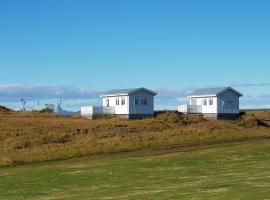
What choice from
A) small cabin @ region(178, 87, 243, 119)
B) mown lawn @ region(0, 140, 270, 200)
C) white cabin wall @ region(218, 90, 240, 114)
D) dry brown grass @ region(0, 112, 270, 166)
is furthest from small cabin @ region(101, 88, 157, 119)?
mown lawn @ region(0, 140, 270, 200)

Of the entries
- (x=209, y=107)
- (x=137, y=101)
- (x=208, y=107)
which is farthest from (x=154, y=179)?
(x=208, y=107)

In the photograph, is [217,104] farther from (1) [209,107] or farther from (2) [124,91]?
(2) [124,91]

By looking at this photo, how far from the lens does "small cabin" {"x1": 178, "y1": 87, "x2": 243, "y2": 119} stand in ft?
304

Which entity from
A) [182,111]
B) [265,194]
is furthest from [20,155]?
[182,111]

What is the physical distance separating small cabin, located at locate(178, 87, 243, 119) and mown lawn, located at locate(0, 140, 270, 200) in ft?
161

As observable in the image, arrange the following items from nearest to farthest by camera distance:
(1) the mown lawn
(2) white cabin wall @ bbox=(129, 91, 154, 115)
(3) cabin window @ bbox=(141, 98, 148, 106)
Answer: (1) the mown lawn < (2) white cabin wall @ bbox=(129, 91, 154, 115) < (3) cabin window @ bbox=(141, 98, 148, 106)

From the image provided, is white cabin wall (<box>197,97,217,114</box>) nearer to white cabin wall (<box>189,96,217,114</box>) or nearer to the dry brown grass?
white cabin wall (<box>189,96,217,114</box>)

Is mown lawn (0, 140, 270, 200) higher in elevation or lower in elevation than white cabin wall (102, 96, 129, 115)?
lower

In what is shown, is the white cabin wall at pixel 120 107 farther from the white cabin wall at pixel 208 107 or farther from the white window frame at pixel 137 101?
the white cabin wall at pixel 208 107

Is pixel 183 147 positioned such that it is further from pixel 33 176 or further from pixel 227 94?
pixel 227 94

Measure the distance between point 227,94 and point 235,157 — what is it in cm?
5470

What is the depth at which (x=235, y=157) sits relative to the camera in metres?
39.5

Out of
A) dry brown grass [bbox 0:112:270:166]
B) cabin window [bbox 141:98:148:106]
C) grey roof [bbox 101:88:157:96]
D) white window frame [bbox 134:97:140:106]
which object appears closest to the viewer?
dry brown grass [bbox 0:112:270:166]

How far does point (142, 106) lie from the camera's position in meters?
88.6
